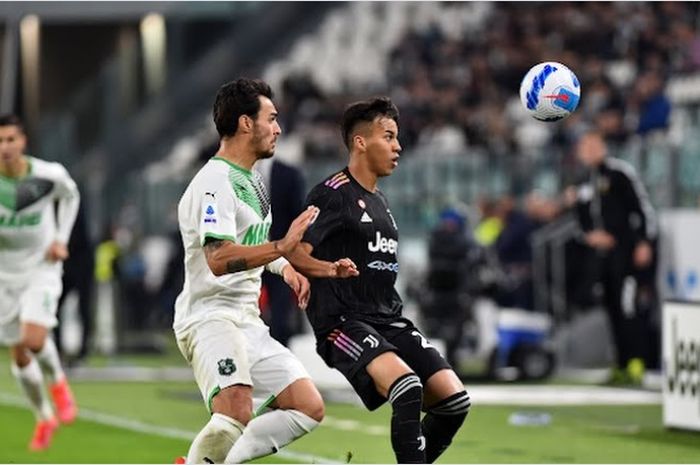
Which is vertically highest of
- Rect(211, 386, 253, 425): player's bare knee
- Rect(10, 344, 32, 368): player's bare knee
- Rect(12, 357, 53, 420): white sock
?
Rect(211, 386, 253, 425): player's bare knee

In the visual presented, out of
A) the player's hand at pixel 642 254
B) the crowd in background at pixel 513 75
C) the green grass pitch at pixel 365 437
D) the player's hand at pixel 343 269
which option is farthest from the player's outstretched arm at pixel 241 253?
the crowd in background at pixel 513 75

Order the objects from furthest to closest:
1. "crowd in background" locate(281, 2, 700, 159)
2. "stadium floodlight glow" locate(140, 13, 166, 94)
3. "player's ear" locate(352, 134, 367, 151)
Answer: "stadium floodlight glow" locate(140, 13, 166, 94), "crowd in background" locate(281, 2, 700, 159), "player's ear" locate(352, 134, 367, 151)

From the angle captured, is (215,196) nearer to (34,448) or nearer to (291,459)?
(291,459)

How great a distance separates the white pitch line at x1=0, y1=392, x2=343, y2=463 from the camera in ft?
39.4

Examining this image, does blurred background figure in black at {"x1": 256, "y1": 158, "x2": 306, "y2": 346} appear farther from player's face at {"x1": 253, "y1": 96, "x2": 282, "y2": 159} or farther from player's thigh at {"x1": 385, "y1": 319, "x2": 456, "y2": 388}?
player's face at {"x1": 253, "y1": 96, "x2": 282, "y2": 159}

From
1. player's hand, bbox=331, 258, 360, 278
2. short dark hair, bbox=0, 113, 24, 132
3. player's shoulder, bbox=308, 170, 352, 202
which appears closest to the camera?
player's hand, bbox=331, 258, 360, 278

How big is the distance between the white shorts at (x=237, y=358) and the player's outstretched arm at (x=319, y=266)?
0.47 m

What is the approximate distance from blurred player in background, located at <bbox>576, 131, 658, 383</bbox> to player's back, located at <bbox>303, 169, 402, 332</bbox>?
8917mm

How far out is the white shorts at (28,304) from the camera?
550 inches

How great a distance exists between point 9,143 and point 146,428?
7.76 feet

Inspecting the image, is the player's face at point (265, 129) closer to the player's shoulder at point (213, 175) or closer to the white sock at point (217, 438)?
the player's shoulder at point (213, 175)

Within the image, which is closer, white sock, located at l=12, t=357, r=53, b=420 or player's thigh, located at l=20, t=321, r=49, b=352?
white sock, located at l=12, t=357, r=53, b=420

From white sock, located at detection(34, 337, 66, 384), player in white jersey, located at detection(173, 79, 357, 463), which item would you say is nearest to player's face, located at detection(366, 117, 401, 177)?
player in white jersey, located at detection(173, 79, 357, 463)

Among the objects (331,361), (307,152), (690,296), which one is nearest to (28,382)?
(331,361)
